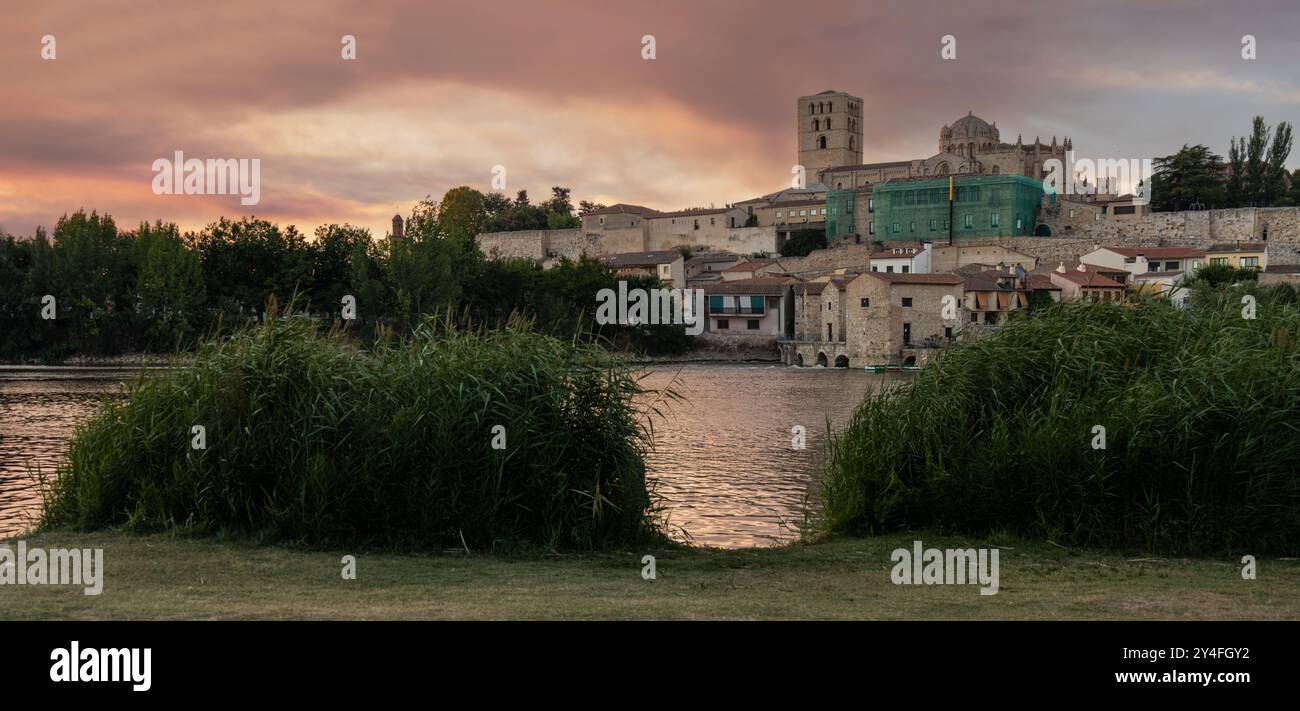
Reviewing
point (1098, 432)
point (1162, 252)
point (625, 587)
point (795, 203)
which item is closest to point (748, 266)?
point (795, 203)

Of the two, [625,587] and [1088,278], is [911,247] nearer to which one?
[1088,278]

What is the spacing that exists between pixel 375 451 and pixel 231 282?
56281 millimetres

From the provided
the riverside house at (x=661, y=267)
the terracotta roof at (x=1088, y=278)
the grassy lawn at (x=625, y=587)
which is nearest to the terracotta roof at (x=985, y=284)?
the terracotta roof at (x=1088, y=278)

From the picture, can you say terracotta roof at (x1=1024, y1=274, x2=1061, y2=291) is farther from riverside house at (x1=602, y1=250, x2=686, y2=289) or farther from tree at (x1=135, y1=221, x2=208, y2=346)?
tree at (x1=135, y1=221, x2=208, y2=346)

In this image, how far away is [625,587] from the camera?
7488 mm

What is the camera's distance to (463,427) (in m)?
9.19

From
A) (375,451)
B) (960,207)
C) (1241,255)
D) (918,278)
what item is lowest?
(375,451)

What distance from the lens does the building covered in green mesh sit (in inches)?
3199

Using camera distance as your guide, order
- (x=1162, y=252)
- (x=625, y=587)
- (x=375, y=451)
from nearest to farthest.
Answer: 1. (x=625, y=587)
2. (x=375, y=451)
3. (x=1162, y=252)

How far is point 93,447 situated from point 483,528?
384cm

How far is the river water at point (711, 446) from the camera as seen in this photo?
1407 centimetres
